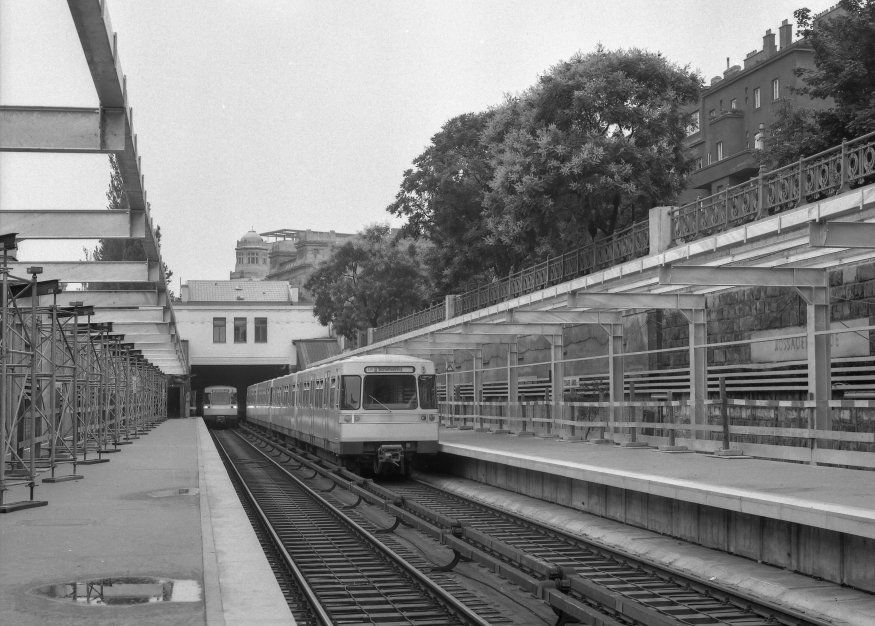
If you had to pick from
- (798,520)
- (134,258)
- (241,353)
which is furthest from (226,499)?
(241,353)

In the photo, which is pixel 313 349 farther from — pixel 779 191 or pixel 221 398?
pixel 779 191

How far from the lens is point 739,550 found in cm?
1391

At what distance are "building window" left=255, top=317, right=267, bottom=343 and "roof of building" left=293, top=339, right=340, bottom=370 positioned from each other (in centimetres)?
252

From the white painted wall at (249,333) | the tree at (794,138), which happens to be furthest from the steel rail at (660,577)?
the white painted wall at (249,333)

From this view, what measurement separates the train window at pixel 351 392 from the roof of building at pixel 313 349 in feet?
192

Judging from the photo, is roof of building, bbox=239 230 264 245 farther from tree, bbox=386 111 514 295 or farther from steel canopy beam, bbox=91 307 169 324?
steel canopy beam, bbox=91 307 169 324

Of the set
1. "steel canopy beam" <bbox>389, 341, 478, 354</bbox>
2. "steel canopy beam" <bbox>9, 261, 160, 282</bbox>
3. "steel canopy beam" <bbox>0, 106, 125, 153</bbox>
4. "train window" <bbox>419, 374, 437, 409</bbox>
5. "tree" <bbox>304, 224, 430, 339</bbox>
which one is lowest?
"train window" <bbox>419, 374, 437, 409</bbox>

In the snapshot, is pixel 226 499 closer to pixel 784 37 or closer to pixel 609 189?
pixel 609 189

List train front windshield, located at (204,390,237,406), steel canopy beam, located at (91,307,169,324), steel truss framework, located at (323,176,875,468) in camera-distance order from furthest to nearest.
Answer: train front windshield, located at (204,390,237,406)
steel canopy beam, located at (91,307,169,324)
steel truss framework, located at (323,176,875,468)

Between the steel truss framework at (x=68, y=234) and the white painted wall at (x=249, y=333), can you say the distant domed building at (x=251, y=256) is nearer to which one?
the white painted wall at (x=249, y=333)

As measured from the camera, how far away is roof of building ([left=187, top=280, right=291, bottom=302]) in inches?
4168

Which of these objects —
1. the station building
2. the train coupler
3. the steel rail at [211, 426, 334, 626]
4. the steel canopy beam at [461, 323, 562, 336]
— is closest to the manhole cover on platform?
the steel rail at [211, 426, 334, 626]

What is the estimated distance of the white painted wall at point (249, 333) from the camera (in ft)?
287

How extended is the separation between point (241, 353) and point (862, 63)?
64247 mm
